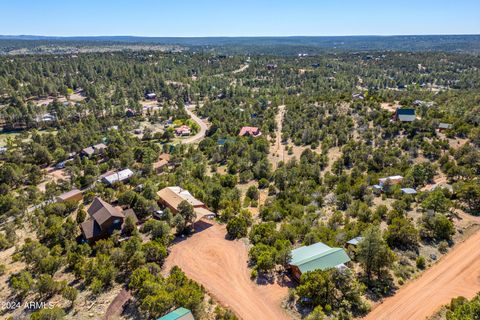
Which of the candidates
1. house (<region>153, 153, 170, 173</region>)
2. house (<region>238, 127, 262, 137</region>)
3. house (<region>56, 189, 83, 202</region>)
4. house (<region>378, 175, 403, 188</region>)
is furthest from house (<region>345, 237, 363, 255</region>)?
house (<region>238, 127, 262, 137</region>)

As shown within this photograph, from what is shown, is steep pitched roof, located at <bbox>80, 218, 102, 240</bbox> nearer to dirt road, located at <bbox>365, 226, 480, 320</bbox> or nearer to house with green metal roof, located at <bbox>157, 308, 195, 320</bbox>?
house with green metal roof, located at <bbox>157, 308, 195, 320</bbox>

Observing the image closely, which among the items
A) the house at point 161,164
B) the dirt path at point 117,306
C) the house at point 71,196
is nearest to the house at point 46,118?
the house at point 161,164

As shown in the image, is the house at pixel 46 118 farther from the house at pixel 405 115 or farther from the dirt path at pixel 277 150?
the house at pixel 405 115

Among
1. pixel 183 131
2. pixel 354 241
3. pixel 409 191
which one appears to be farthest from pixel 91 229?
pixel 183 131

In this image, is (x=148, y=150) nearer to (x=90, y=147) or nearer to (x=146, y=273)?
(x=90, y=147)

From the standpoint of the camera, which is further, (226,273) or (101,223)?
(101,223)

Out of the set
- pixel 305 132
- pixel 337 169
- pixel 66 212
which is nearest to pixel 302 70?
pixel 305 132

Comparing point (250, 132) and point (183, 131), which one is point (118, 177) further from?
point (250, 132)
